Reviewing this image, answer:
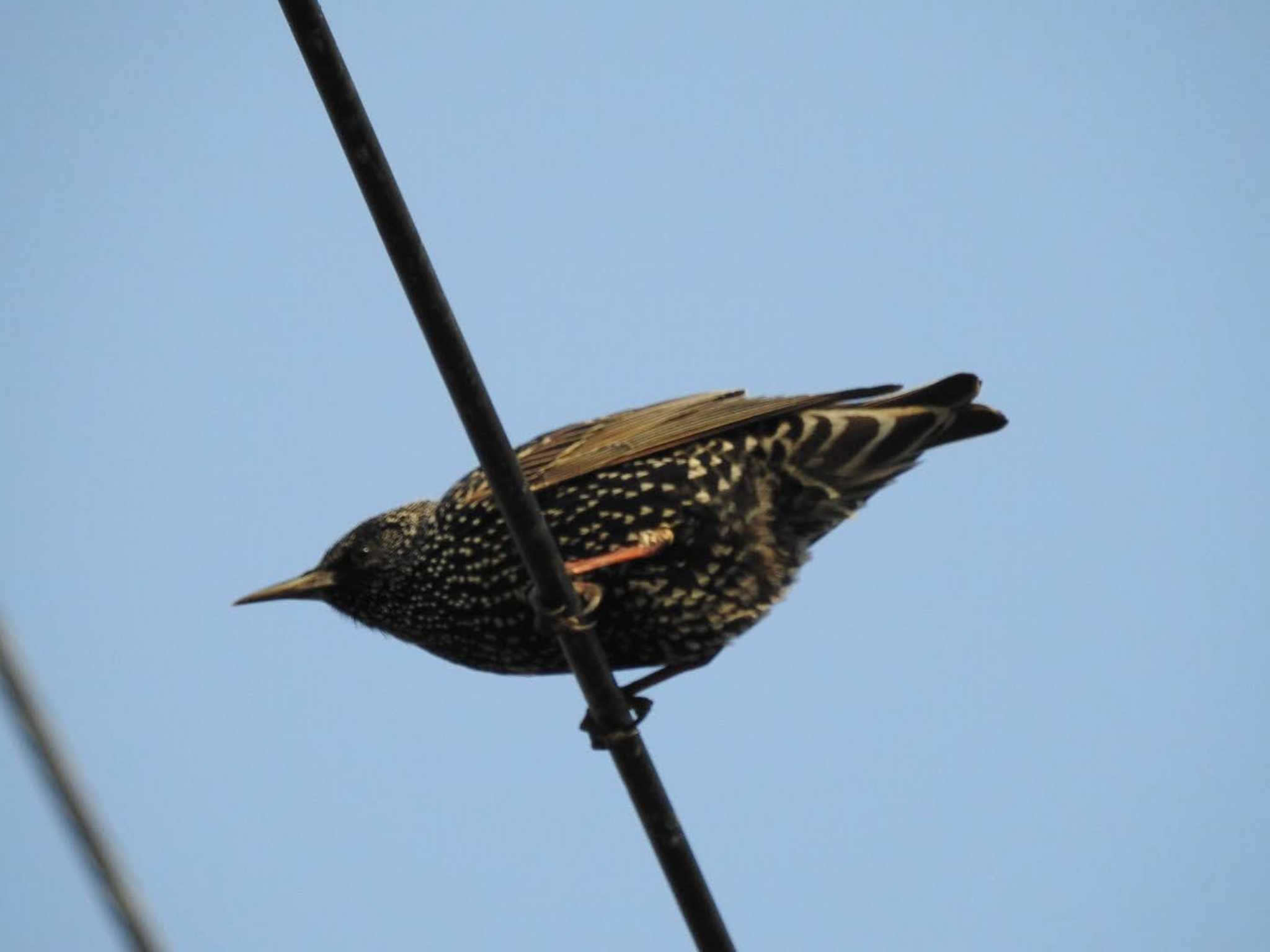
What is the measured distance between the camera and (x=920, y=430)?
477cm

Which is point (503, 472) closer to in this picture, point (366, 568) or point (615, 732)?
point (615, 732)

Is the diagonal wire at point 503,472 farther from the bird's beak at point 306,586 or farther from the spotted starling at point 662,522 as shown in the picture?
the bird's beak at point 306,586

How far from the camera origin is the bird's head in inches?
194

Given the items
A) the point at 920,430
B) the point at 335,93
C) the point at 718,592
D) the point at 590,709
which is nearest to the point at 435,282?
the point at 335,93

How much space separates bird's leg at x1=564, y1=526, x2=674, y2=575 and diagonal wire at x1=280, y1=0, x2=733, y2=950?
630 mm

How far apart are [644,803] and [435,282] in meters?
1.46

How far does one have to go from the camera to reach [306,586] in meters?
5.07

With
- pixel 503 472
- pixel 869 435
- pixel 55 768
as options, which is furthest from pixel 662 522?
pixel 55 768

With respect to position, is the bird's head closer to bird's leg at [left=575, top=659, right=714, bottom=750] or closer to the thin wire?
bird's leg at [left=575, top=659, right=714, bottom=750]

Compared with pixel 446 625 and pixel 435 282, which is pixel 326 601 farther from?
pixel 435 282

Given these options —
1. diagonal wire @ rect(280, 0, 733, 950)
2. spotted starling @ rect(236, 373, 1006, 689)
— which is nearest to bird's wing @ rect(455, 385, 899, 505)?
spotted starling @ rect(236, 373, 1006, 689)

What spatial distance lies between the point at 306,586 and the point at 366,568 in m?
0.27

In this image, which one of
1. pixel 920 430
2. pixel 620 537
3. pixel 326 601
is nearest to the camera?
pixel 620 537

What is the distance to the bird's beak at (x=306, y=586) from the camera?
198 inches
